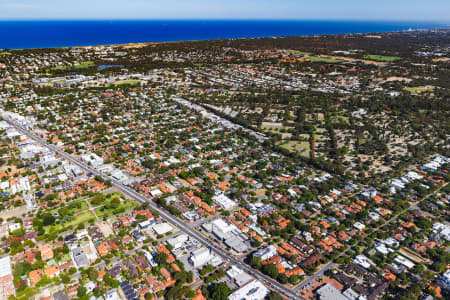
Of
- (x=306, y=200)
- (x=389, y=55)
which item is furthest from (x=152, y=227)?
(x=389, y=55)

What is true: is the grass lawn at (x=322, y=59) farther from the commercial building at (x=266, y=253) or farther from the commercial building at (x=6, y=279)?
the commercial building at (x=6, y=279)

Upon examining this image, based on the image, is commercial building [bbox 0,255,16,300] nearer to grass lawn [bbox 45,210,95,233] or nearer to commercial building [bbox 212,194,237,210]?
grass lawn [bbox 45,210,95,233]

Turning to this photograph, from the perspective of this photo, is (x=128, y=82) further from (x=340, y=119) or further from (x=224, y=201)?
(x=224, y=201)

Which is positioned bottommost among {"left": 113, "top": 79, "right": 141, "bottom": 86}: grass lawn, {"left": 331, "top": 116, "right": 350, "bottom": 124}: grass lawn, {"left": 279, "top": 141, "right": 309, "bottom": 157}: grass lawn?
{"left": 279, "top": 141, "right": 309, "bottom": 157}: grass lawn


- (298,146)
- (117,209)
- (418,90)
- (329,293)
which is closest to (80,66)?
(298,146)

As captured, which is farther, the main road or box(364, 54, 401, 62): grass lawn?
box(364, 54, 401, 62): grass lawn

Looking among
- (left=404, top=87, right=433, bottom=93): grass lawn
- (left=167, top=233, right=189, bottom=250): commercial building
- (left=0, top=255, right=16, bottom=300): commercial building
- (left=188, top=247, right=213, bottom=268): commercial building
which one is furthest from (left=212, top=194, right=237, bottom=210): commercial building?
(left=404, top=87, right=433, bottom=93): grass lawn

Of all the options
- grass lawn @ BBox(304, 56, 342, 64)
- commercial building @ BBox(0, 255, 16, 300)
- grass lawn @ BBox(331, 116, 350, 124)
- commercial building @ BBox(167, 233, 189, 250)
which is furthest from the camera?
grass lawn @ BBox(304, 56, 342, 64)

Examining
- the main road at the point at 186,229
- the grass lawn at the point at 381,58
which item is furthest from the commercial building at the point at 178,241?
the grass lawn at the point at 381,58

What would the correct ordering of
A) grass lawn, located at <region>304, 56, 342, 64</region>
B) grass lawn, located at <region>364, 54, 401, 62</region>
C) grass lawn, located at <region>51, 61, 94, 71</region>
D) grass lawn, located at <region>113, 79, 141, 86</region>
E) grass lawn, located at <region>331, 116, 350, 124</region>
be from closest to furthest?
grass lawn, located at <region>331, 116, 350, 124</region> → grass lawn, located at <region>113, 79, 141, 86</region> → grass lawn, located at <region>51, 61, 94, 71</region> → grass lawn, located at <region>304, 56, 342, 64</region> → grass lawn, located at <region>364, 54, 401, 62</region>
